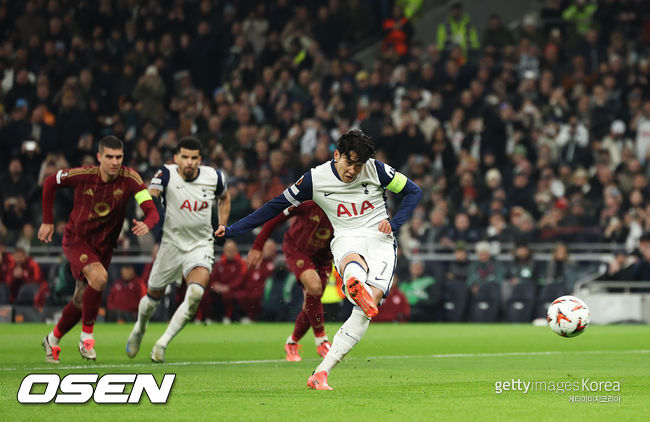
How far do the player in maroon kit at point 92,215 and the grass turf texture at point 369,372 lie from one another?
54 centimetres

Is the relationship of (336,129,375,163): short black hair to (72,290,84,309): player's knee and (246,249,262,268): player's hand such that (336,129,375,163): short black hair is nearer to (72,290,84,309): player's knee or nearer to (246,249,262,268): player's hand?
(246,249,262,268): player's hand

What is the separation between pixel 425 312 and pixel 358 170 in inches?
530

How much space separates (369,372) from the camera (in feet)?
37.8

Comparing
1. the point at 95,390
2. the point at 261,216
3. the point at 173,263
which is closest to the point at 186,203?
the point at 173,263

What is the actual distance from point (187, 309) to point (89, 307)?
1.05m

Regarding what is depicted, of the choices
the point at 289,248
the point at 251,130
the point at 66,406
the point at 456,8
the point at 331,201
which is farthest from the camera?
the point at 456,8

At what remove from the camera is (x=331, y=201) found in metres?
10.2

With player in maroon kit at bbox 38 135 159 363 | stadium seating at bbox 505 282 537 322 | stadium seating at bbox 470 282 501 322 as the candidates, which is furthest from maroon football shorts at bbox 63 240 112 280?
stadium seating at bbox 505 282 537 322

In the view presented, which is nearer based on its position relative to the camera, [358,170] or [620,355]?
[358,170]

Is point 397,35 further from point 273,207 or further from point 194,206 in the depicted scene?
point 273,207

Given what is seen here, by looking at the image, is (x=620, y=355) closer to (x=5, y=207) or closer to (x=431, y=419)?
(x=431, y=419)

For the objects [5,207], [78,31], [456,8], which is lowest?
[5,207]

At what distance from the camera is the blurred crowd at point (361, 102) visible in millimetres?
23328

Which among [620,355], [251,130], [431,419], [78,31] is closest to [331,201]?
[431,419]
